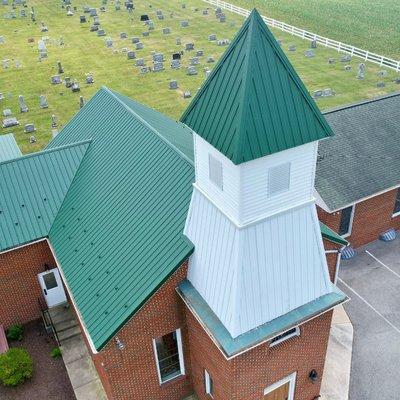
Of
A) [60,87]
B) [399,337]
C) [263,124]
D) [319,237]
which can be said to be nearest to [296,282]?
[319,237]

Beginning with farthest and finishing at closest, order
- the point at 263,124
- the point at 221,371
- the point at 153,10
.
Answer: the point at 153,10
the point at 221,371
the point at 263,124

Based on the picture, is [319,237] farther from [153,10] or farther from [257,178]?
[153,10]

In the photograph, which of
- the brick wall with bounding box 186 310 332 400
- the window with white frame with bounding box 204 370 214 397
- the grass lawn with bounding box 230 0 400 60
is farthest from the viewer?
the grass lawn with bounding box 230 0 400 60

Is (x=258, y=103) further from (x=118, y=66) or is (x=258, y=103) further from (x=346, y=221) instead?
(x=118, y=66)

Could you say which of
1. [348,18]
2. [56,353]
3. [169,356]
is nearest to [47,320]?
[56,353]

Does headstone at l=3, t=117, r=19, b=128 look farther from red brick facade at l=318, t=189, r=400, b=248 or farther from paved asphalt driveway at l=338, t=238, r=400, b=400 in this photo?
paved asphalt driveway at l=338, t=238, r=400, b=400

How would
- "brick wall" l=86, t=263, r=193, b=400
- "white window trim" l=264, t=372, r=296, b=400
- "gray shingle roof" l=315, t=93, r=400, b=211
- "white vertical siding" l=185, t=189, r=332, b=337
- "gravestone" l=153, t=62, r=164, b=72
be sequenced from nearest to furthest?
"white vertical siding" l=185, t=189, r=332, b=337, "brick wall" l=86, t=263, r=193, b=400, "white window trim" l=264, t=372, r=296, b=400, "gray shingle roof" l=315, t=93, r=400, b=211, "gravestone" l=153, t=62, r=164, b=72

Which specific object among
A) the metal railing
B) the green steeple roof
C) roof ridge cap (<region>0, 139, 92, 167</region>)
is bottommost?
the metal railing

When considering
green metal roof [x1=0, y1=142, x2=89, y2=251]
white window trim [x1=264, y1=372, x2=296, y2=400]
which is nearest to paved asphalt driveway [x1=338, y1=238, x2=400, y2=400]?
white window trim [x1=264, y1=372, x2=296, y2=400]
